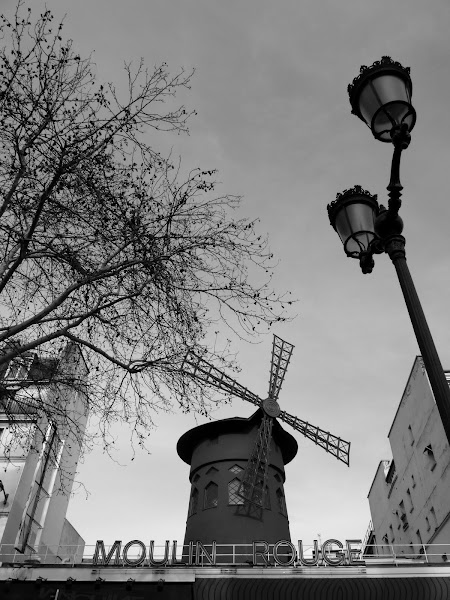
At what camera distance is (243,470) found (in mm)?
18000

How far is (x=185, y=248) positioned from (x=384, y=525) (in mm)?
23181

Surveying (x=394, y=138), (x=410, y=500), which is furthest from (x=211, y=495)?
(x=394, y=138)

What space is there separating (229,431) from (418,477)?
762cm

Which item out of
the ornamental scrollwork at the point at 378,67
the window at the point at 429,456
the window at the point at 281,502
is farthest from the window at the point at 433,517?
the ornamental scrollwork at the point at 378,67

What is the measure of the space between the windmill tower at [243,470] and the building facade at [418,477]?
9.67 feet

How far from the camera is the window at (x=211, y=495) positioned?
17438 mm

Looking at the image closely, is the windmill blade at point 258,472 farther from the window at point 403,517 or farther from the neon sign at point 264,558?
the window at point 403,517

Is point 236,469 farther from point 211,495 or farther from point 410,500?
point 410,500

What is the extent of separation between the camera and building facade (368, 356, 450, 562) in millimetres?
18047

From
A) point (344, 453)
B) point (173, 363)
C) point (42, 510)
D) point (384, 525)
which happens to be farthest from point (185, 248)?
point (384, 525)

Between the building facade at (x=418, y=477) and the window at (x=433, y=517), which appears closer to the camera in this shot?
the building facade at (x=418, y=477)

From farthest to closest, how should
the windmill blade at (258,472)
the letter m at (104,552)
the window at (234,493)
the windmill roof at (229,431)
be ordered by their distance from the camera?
the windmill roof at (229,431)
the window at (234,493)
the windmill blade at (258,472)
the letter m at (104,552)

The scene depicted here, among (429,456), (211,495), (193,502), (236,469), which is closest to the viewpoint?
(211,495)

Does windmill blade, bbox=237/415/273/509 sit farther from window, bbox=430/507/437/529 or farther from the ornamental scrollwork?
the ornamental scrollwork
